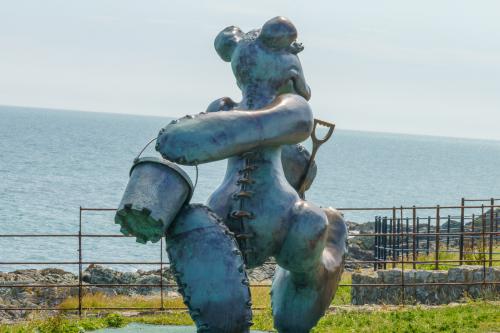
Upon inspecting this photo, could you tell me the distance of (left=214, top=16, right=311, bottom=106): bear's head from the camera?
5918mm

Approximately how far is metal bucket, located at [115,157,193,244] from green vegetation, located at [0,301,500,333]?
15.1ft

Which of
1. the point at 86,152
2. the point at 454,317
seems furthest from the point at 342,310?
the point at 86,152

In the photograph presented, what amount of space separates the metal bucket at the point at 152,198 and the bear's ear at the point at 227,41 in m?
1.14

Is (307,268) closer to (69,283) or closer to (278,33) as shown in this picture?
(278,33)

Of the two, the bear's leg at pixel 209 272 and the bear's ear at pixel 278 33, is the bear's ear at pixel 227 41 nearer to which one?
the bear's ear at pixel 278 33

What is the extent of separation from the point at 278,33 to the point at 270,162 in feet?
2.36

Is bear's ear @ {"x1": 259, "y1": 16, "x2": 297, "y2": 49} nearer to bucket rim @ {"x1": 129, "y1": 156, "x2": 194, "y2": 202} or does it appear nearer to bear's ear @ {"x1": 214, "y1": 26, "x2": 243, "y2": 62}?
bear's ear @ {"x1": 214, "y1": 26, "x2": 243, "y2": 62}

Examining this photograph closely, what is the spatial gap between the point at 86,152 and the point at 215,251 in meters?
102

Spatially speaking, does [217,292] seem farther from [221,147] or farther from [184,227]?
[221,147]

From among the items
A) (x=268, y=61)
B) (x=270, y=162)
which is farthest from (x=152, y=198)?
(x=268, y=61)

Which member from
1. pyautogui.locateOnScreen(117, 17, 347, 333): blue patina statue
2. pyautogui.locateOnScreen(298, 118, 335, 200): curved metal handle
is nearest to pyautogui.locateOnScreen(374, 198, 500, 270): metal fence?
pyautogui.locateOnScreen(298, 118, 335, 200): curved metal handle

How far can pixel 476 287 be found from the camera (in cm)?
1627

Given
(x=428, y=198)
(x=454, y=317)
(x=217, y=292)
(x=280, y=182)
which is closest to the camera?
(x=217, y=292)

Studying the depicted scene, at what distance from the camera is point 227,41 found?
20.0 ft
